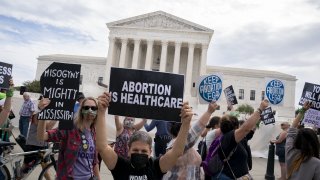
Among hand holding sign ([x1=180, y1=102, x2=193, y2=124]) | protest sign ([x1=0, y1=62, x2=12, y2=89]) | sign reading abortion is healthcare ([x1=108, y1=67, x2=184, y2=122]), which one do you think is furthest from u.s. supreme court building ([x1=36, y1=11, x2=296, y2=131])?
hand holding sign ([x1=180, y1=102, x2=193, y2=124])

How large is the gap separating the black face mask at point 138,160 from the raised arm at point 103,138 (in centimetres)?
18

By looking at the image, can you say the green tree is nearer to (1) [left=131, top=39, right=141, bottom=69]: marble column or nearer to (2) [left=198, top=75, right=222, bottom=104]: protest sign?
(1) [left=131, top=39, right=141, bottom=69]: marble column

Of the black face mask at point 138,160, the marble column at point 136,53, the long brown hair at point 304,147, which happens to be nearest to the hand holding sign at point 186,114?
the black face mask at point 138,160

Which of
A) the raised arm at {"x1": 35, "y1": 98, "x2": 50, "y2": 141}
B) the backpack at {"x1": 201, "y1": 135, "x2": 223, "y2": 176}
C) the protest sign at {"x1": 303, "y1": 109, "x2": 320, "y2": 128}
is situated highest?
the protest sign at {"x1": 303, "y1": 109, "x2": 320, "y2": 128}

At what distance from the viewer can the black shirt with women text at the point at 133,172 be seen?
109 inches

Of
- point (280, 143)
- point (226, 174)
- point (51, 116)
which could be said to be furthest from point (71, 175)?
point (280, 143)

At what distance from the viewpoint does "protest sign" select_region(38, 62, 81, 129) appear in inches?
157

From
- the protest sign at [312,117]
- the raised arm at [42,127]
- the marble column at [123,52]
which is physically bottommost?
the raised arm at [42,127]

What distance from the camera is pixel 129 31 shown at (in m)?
57.0

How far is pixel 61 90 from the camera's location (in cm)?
422

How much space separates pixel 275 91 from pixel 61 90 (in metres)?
5.06

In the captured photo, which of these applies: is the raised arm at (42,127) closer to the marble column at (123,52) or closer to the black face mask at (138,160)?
the black face mask at (138,160)

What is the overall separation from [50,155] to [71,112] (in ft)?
6.40

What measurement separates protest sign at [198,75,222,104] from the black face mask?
3.48 meters
